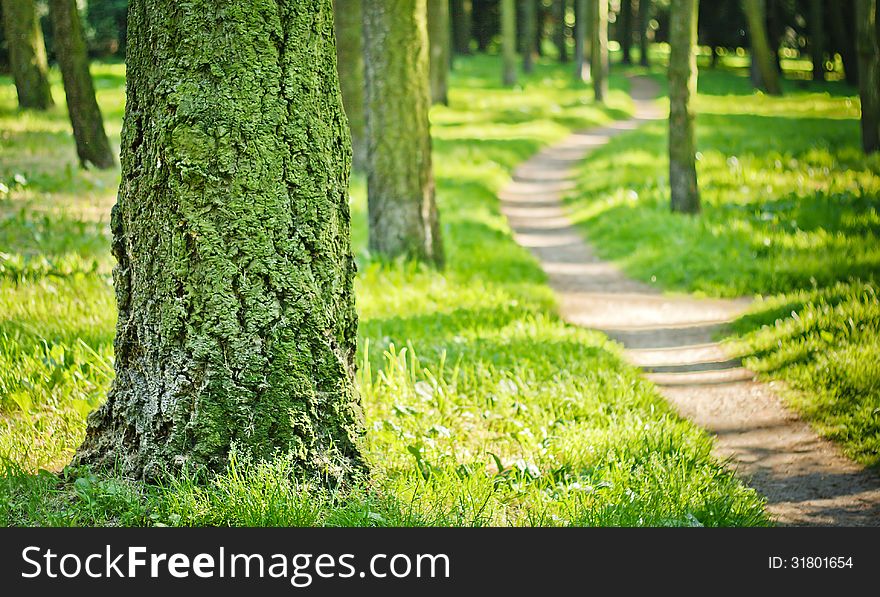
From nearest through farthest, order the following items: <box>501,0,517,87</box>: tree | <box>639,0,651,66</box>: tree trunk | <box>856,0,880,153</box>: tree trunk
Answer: <box>856,0,880,153</box>: tree trunk < <box>501,0,517,87</box>: tree < <box>639,0,651,66</box>: tree trunk

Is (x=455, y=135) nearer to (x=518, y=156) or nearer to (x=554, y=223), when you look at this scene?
(x=518, y=156)

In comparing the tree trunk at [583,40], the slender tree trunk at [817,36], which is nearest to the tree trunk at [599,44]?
the tree trunk at [583,40]

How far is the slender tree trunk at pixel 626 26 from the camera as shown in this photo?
2011 inches

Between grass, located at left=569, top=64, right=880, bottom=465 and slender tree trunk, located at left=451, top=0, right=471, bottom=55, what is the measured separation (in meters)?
29.7

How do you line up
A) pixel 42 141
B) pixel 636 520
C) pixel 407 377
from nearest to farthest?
pixel 636 520 < pixel 407 377 < pixel 42 141

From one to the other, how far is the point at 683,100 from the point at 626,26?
151ft

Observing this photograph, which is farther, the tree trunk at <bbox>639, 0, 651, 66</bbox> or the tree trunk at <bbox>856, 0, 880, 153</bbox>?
the tree trunk at <bbox>639, 0, 651, 66</bbox>

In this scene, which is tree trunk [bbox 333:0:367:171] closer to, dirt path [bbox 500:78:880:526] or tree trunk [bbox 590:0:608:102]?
A: dirt path [bbox 500:78:880:526]

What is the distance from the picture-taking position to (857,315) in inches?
269

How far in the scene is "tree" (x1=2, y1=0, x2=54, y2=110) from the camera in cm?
1470

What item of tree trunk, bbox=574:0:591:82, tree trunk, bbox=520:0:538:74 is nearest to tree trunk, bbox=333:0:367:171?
tree trunk, bbox=574:0:591:82

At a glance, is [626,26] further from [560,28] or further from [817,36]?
[817,36]
